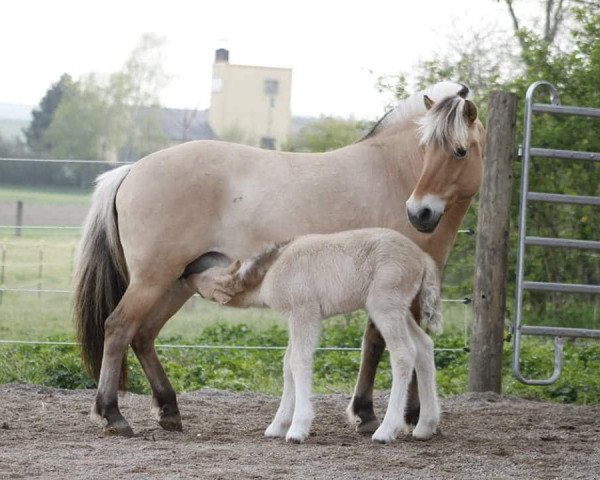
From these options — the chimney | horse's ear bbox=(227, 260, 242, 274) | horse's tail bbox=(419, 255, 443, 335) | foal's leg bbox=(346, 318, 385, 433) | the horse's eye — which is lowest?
foal's leg bbox=(346, 318, 385, 433)

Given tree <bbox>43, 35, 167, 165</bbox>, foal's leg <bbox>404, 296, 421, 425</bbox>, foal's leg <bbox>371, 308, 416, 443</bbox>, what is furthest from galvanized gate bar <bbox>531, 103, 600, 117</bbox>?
tree <bbox>43, 35, 167, 165</bbox>

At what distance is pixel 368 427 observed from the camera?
6.24 metres

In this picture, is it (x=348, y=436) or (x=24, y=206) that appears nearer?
(x=348, y=436)

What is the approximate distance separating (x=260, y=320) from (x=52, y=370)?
521 cm

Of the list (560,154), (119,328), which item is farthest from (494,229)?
(119,328)

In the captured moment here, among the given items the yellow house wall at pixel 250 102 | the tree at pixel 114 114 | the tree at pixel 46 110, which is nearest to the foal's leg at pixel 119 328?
the tree at pixel 114 114

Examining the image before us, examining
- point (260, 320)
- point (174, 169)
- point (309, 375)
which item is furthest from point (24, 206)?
point (309, 375)

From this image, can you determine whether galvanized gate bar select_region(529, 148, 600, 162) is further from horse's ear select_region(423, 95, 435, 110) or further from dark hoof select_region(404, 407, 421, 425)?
dark hoof select_region(404, 407, 421, 425)

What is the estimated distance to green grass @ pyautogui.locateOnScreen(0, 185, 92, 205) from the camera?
38.3 feet

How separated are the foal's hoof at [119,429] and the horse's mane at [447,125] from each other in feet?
7.89

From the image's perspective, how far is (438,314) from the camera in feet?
18.9

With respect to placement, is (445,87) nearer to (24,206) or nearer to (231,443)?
(231,443)

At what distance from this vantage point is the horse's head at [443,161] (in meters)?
5.96

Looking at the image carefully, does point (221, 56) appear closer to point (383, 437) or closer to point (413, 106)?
point (413, 106)
